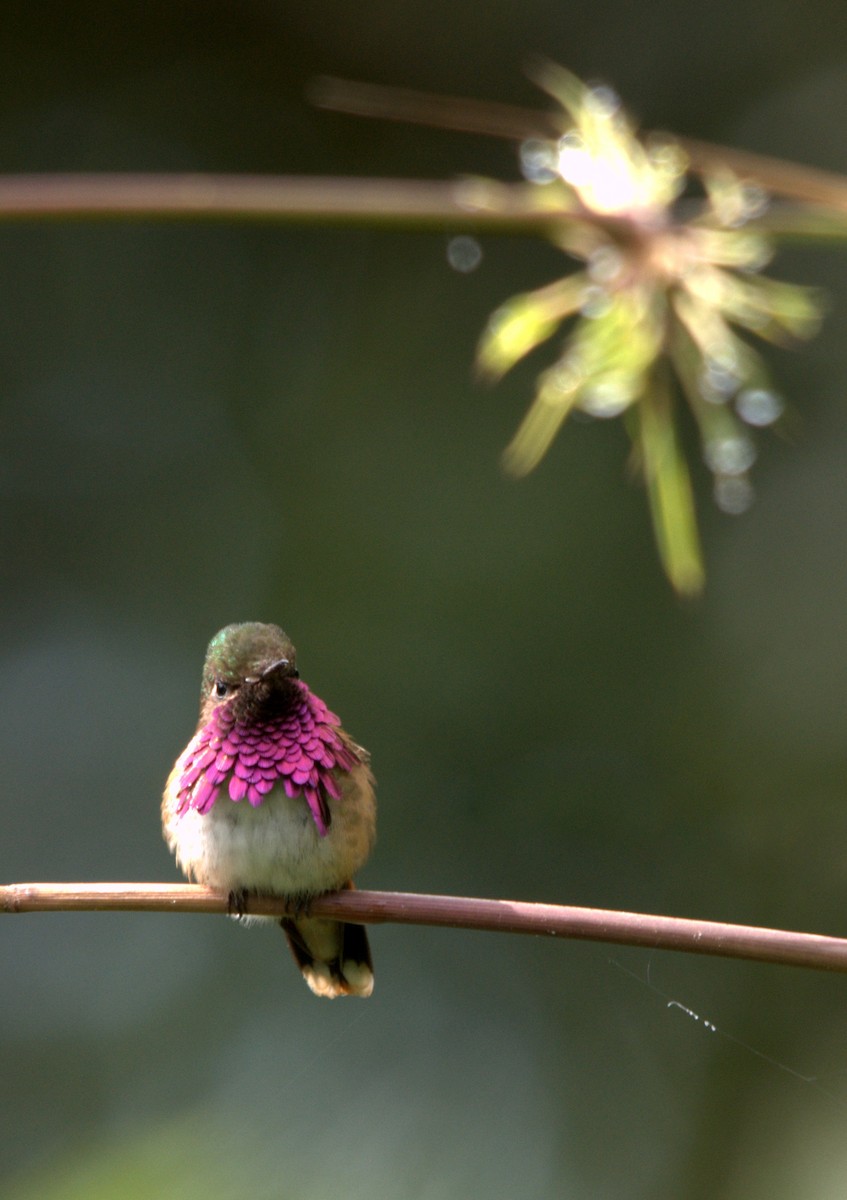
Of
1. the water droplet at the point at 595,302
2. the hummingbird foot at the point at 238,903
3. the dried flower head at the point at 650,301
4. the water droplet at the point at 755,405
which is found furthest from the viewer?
the hummingbird foot at the point at 238,903

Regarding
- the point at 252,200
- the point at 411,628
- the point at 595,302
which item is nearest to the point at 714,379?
the point at 595,302

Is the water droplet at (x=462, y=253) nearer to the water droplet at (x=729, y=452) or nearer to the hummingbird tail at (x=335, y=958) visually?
the water droplet at (x=729, y=452)

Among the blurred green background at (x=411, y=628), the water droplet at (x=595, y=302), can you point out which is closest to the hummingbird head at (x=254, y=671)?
the water droplet at (x=595, y=302)

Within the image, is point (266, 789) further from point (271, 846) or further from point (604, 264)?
point (604, 264)

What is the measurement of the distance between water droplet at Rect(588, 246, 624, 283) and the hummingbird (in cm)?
142

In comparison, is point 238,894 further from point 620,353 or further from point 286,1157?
point 286,1157

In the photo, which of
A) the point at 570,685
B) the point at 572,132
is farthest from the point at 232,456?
the point at 572,132

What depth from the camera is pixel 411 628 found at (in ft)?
22.1

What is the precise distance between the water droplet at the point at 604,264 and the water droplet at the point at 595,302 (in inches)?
0.7

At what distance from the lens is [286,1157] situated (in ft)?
17.6

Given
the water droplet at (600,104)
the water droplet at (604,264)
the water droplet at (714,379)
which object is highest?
the water droplet at (600,104)

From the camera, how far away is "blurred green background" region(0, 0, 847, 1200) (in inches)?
246

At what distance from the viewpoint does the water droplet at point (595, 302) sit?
1.96m

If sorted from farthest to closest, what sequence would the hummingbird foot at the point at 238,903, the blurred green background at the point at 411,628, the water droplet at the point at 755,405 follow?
1. the blurred green background at the point at 411,628
2. the hummingbird foot at the point at 238,903
3. the water droplet at the point at 755,405
